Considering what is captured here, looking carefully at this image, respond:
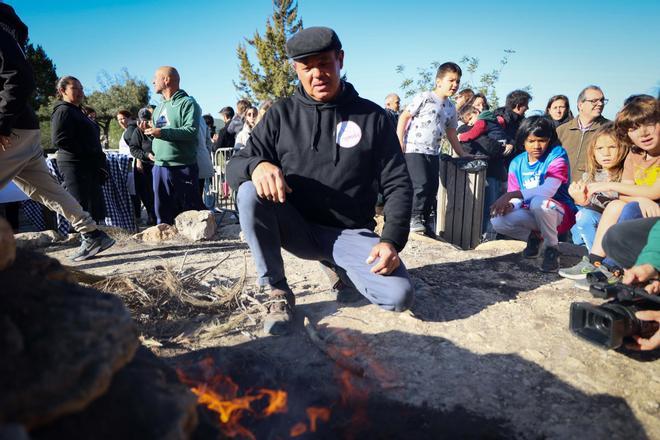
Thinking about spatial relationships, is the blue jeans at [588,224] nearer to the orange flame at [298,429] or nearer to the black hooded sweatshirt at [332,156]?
the black hooded sweatshirt at [332,156]

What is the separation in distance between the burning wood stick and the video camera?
1.39 meters

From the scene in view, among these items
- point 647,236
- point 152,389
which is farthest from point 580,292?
point 152,389

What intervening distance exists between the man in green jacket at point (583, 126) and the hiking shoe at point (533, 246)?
Result: 5.27 ft

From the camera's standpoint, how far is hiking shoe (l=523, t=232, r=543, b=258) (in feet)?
14.1

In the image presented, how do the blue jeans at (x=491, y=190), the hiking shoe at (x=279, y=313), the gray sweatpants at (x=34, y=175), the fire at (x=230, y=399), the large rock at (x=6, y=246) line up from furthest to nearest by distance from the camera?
the blue jeans at (x=491, y=190) → the gray sweatpants at (x=34, y=175) → the hiking shoe at (x=279, y=313) → the fire at (x=230, y=399) → the large rock at (x=6, y=246)

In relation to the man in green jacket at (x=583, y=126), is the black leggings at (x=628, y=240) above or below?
below

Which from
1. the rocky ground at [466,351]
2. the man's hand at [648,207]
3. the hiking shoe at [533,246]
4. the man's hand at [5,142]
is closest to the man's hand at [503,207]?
the hiking shoe at [533,246]

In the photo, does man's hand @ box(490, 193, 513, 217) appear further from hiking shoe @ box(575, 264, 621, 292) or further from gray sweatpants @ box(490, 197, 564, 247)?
hiking shoe @ box(575, 264, 621, 292)

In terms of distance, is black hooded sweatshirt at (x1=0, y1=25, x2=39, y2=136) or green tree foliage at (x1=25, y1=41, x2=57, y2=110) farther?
green tree foliage at (x1=25, y1=41, x2=57, y2=110)

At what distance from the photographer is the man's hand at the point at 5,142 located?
356 centimetres

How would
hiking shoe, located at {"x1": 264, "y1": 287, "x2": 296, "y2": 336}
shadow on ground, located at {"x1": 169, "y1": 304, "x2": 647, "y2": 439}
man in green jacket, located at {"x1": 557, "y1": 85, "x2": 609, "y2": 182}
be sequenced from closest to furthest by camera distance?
1. shadow on ground, located at {"x1": 169, "y1": 304, "x2": 647, "y2": 439}
2. hiking shoe, located at {"x1": 264, "y1": 287, "x2": 296, "y2": 336}
3. man in green jacket, located at {"x1": 557, "y1": 85, "x2": 609, "y2": 182}

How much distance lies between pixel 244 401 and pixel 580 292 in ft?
9.56

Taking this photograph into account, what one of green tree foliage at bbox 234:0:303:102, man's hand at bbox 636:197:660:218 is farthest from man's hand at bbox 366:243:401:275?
green tree foliage at bbox 234:0:303:102

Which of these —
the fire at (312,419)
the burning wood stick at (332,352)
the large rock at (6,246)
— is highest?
the large rock at (6,246)
